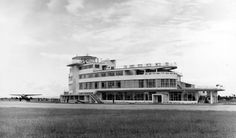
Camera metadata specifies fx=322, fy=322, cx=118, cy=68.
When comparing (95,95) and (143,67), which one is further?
(95,95)

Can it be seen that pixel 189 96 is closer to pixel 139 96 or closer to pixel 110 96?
pixel 139 96

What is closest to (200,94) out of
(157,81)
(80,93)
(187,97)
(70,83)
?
(187,97)

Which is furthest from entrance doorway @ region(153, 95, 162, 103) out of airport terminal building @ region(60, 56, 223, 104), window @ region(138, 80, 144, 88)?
window @ region(138, 80, 144, 88)

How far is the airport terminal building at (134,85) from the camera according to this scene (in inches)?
2687

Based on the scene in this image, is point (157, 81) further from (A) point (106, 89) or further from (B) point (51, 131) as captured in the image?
(B) point (51, 131)

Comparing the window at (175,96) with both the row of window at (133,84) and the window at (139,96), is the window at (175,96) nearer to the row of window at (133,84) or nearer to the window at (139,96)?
the row of window at (133,84)

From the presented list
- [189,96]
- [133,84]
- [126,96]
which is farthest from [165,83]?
[126,96]

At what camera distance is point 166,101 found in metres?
69.0

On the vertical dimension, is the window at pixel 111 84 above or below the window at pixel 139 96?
above

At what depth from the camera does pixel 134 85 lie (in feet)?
240

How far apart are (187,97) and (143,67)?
11729mm

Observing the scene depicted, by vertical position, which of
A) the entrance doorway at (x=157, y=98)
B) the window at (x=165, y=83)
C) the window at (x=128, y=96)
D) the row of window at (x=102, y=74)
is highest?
the row of window at (x=102, y=74)

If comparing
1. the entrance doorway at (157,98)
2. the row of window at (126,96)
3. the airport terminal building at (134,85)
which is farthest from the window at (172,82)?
the row of window at (126,96)

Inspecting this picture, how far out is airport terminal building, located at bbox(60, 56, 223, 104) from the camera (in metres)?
68.2
